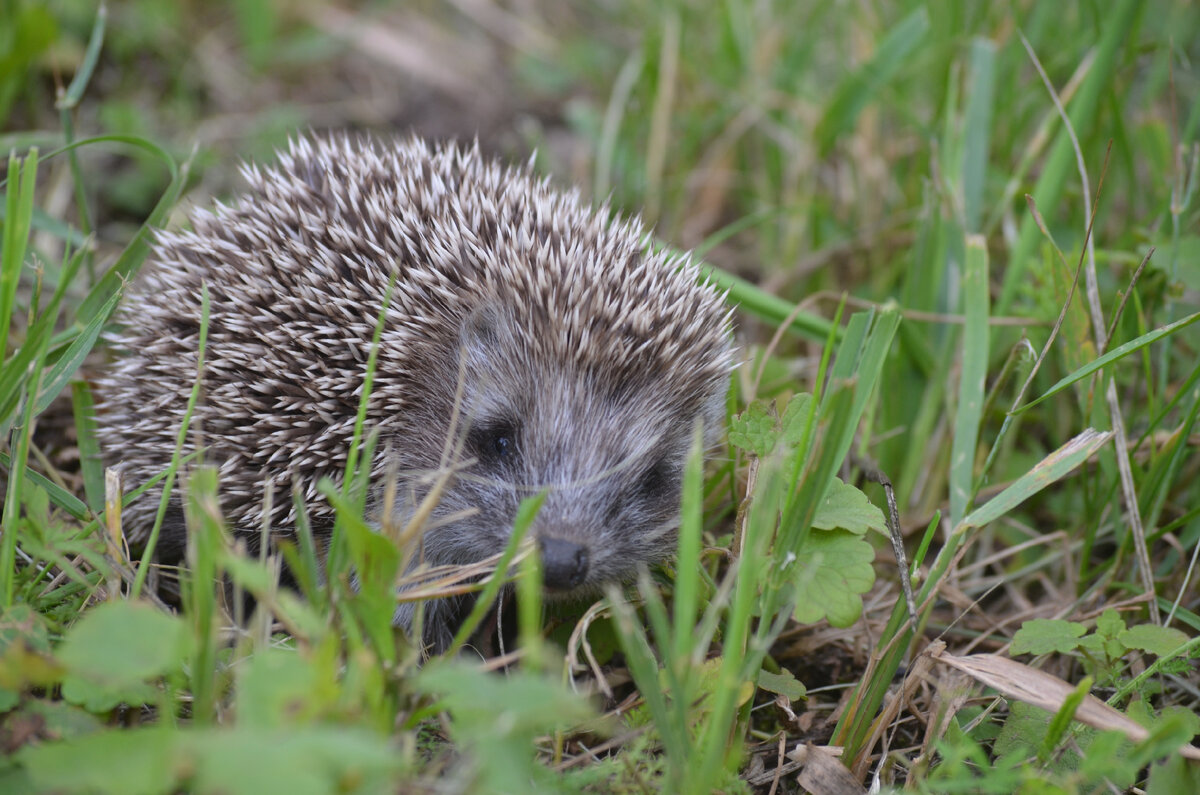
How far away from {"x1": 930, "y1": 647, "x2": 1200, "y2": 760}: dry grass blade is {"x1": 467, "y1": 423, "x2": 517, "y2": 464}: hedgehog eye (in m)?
1.45

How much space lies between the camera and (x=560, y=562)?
2.83 m

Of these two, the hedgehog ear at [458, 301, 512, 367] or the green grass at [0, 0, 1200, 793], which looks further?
the hedgehog ear at [458, 301, 512, 367]

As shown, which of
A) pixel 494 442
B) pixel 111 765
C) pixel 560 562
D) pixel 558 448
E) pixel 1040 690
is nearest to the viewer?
pixel 111 765

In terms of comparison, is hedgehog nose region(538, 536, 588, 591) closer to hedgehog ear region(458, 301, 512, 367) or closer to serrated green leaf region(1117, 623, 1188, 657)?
hedgehog ear region(458, 301, 512, 367)

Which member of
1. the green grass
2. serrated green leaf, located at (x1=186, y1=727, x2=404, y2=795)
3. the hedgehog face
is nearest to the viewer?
serrated green leaf, located at (x1=186, y1=727, x2=404, y2=795)

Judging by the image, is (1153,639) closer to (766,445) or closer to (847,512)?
(847,512)

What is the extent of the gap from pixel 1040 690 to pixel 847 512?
0.67 metres

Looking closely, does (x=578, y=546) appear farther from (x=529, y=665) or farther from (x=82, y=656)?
(x=82, y=656)

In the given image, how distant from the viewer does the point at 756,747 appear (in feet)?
9.42

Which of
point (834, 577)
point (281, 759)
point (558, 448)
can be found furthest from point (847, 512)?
point (281, 759)

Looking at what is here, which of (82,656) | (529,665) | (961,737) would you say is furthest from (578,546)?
(82,656)

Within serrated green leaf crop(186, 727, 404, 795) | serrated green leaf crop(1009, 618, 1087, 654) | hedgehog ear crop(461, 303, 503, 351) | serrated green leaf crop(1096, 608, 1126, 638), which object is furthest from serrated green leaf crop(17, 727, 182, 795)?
serrated green leaf crop(1096, 608, 1126, 638)

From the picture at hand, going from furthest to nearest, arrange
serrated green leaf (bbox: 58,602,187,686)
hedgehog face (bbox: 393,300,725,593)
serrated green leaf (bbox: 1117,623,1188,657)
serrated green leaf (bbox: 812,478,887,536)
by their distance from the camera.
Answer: hedgehog face (bbox: 393,300,725,593)
serrated green leaf (bbox: 1117,623,1188,657)
serrated green leaf (bbox: 812,478,887,536)
serrated green leaf (bbox: 58,602,187,686)

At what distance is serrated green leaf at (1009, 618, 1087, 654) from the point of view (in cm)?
280
